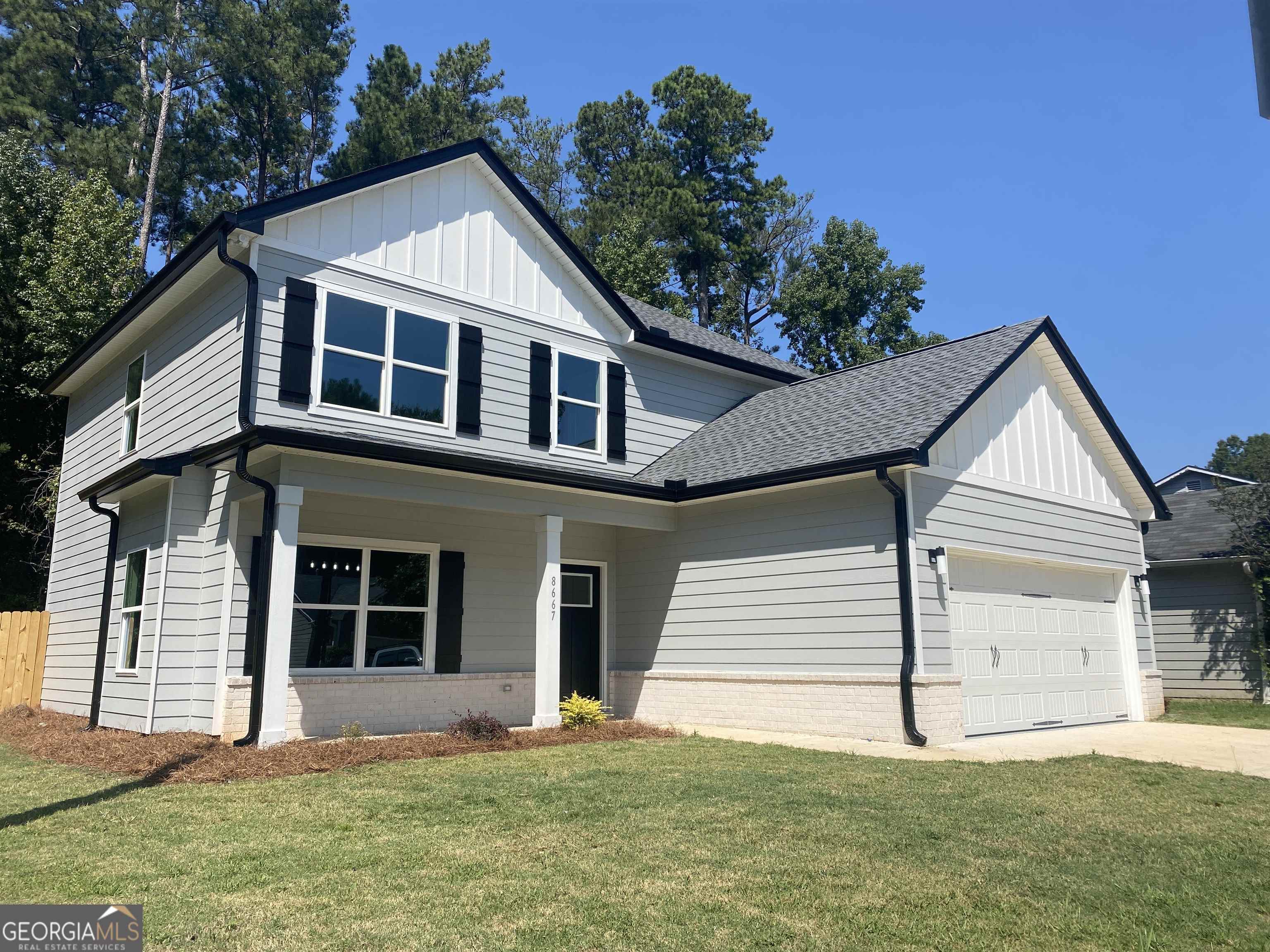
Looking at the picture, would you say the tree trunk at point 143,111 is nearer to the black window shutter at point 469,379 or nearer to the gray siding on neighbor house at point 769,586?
the black window shutter at point 469,379

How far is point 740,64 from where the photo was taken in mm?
36844

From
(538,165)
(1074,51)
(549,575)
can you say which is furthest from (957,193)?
(538,165)

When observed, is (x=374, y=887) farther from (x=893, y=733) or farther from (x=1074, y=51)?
(x=1074, y=51)

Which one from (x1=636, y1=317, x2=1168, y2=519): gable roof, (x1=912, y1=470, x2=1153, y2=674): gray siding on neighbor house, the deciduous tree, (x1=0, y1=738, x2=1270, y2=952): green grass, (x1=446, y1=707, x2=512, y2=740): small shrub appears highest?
the deciduous tree

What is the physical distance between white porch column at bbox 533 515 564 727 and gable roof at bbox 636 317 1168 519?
232cm

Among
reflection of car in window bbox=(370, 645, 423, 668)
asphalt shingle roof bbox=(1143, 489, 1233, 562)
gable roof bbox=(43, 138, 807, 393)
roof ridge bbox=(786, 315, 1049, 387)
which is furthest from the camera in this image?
asphalt shingle roof bbox=(1143, 489, 1233, 562)

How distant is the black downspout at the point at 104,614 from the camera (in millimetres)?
12406

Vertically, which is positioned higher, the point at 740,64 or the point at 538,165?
the point at 740,64

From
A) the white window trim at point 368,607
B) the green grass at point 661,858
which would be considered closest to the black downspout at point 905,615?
the green grass at point 661,858

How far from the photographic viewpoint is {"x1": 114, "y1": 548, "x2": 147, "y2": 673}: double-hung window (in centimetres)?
1200

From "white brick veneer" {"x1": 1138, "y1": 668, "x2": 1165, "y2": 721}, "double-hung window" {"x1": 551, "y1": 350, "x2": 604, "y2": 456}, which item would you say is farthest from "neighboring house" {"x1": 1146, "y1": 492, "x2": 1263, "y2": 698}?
"double-hung window" {"x1": 551, "y1": 350, "x2": 604, "y2": 456}

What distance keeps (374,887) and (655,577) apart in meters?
9.65

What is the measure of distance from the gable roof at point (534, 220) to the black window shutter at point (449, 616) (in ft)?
15.9

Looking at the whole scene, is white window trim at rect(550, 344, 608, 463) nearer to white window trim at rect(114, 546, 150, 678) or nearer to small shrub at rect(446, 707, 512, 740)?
small shrub at rect(446, 707, 512, 740)
